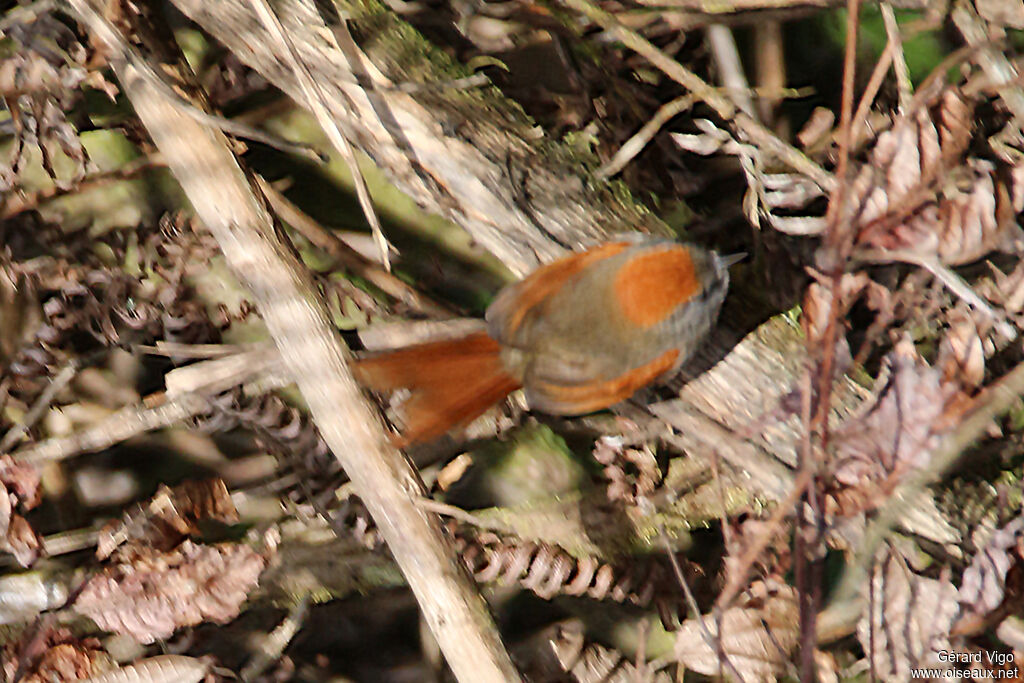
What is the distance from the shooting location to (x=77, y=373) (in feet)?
7.04

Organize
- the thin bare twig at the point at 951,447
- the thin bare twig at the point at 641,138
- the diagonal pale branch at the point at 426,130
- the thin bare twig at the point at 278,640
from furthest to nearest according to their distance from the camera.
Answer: the thin bare twig at the point at 278,640 → the thin bare twig at the point at 641,138 → the diagonal pale branch at the point at 426,130 → the thin bare twig at the point at 951,447

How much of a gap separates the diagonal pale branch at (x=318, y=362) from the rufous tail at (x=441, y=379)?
85 millimetres

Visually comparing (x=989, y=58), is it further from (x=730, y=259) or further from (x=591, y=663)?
(x=591, y=663)

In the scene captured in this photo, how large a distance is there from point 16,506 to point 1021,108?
248cm

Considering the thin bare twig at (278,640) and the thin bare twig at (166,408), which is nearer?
the thin bare twig at (166,408)

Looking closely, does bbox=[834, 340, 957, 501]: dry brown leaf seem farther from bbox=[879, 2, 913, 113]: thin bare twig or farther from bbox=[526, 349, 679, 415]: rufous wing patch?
bbox=[879, 2, 913, 113]: thin bare twig

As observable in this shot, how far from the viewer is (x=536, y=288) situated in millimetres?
1797

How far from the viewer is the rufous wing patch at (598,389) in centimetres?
179

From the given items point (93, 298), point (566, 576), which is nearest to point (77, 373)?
point (93, 298)

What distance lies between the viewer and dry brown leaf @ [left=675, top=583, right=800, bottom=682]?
2127mm

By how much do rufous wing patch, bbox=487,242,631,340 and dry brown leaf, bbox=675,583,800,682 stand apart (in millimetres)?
925

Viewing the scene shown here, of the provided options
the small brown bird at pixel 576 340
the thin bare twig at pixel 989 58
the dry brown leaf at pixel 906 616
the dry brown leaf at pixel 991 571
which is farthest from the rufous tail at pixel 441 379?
the thin bare twig at pixel 989 58

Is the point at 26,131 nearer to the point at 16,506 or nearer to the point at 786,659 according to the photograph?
the point at 16,506

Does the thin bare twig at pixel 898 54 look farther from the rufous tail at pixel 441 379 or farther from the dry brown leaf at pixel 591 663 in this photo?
the dry brown leaf at pixel 591 663
